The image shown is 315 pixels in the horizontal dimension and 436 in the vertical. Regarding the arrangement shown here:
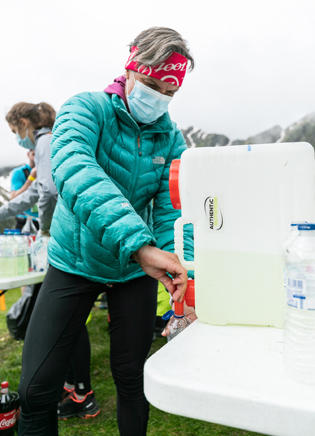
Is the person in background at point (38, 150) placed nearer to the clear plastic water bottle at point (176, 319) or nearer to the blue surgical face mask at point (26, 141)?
the blue surgical face mask at point (26, 141)

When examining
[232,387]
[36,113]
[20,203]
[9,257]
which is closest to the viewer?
[232,387]

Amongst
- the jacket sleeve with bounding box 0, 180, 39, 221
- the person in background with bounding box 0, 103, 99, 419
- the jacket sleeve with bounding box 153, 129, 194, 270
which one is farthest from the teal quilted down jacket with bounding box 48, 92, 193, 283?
the jacket sleeve with bounding box 0, 180, 39, 221

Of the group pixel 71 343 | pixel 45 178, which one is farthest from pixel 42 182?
pixel 71 343

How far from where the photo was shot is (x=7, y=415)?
6.20ft

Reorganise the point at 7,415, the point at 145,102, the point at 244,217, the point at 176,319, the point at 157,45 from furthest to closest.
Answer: the point at 7,415, the point at 145,102, the point at 157,45, the point at 176,319, the point at 244,217

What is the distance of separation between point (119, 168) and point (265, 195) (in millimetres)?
644

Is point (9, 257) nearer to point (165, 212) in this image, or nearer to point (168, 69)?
point (165, 212)

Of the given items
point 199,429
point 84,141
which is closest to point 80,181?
point 84,141

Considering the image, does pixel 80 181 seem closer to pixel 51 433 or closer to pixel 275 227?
pixel 275 227

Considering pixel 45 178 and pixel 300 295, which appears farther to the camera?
pixel 45 178

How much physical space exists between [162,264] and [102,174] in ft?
0.89

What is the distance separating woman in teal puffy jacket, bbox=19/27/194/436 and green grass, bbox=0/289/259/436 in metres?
0.90

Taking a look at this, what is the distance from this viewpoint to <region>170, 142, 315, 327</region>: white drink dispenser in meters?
0.84

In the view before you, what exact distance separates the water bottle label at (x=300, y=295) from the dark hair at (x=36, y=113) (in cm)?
230
